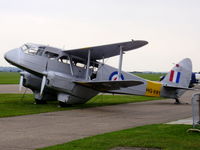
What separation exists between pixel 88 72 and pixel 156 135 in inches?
402

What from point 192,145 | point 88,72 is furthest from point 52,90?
point 192,145

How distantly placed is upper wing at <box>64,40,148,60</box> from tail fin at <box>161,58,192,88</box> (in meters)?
5.56

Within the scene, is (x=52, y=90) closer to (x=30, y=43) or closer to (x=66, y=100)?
(x=66, y=100)

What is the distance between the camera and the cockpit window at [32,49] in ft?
58.2

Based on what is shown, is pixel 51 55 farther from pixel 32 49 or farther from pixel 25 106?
pixel 25 106

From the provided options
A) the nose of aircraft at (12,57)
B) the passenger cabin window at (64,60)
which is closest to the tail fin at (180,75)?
the passenger cabin window at (64,60)

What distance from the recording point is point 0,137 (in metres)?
8.80

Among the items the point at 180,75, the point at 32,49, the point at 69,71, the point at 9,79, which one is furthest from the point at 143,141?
the point at 9,79

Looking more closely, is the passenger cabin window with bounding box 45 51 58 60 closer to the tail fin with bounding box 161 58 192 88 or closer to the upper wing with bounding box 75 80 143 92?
the upper wing with bounding box 75 80 143 92

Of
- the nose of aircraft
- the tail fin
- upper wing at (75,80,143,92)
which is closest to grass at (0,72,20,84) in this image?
the tail fin

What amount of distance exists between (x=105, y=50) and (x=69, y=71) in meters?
2.23

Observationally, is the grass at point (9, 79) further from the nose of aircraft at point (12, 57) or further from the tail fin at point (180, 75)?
the nose of aircraft at point (12, 57)

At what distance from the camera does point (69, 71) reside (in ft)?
60.9

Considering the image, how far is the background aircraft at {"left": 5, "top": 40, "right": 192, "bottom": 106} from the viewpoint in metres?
17.3
